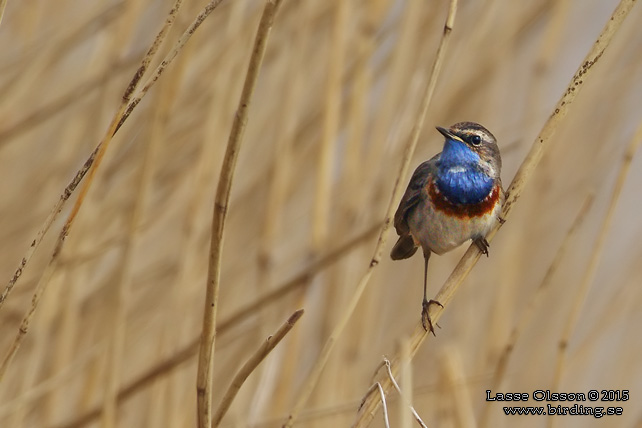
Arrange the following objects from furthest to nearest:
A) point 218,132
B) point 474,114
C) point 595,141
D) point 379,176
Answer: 1. point 595,141
2. point 474,114
3. point 379,176
4. point 218,132

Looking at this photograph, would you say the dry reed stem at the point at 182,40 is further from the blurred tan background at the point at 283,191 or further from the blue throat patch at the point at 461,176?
the blue throat patch at the point at 461,176

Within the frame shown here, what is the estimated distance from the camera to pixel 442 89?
2471mm

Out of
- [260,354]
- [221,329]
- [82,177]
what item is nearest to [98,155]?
[82,177]

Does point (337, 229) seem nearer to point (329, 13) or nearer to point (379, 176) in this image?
point (379, 176)

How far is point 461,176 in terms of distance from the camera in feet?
6.74

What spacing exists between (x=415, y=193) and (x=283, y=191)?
1.20 feet

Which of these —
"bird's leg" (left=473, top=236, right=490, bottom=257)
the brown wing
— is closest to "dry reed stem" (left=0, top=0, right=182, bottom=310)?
"bird's leg" (left=473, top=236, right=490, bottom=257)

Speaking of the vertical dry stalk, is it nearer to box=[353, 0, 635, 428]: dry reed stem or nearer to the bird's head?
the bird's head

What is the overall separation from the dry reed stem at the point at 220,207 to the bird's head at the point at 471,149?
1.09m

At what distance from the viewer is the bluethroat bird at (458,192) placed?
1.98 metres

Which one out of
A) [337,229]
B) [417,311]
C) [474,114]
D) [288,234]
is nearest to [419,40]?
[474,114]

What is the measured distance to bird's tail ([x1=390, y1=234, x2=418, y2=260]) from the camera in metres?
2.24

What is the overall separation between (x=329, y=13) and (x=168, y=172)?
2.30 feet

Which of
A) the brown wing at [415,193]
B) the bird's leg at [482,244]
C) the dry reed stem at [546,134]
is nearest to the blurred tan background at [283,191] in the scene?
the brown wing at [415,193]
